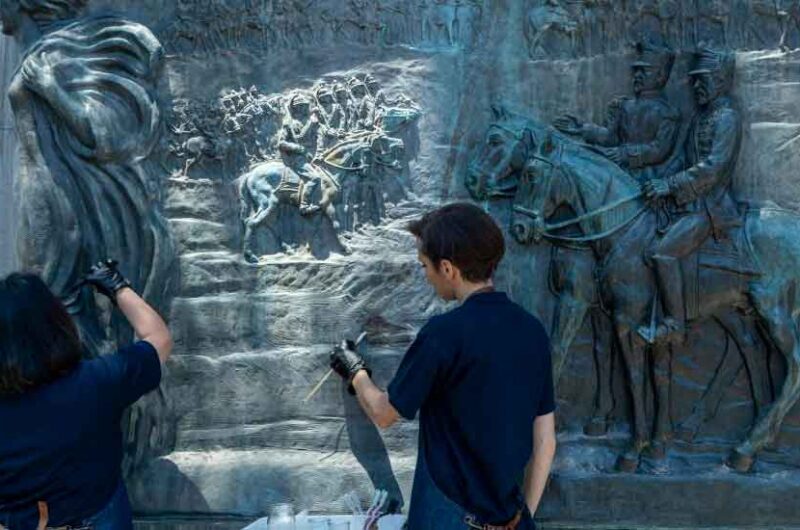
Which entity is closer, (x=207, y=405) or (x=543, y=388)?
(x=543, y=388)

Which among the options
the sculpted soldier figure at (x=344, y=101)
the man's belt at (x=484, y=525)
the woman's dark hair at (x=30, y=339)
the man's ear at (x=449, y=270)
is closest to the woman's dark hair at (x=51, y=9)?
the sculpted soldier figure at (x=344, y=101)

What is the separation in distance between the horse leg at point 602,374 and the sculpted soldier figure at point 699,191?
21cm

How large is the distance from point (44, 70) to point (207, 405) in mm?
1750

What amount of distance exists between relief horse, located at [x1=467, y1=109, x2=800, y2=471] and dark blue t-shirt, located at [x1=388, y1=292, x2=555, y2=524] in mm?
1535

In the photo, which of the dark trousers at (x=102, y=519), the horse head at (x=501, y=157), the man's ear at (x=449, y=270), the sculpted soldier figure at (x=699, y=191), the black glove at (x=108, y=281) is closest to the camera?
the dark trousers at (x=102, y=519)

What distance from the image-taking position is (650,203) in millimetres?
4383

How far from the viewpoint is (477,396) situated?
2.86 m

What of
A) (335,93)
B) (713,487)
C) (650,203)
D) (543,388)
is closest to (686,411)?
(713,487)

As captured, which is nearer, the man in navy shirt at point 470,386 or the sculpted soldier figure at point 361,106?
the man in navy shirt at point 470,386

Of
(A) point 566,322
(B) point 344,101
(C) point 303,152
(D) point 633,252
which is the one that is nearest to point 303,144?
(C) point 303,152

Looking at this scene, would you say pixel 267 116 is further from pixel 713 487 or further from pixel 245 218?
pixel 713 487

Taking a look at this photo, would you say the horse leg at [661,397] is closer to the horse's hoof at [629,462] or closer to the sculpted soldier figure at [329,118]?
the horse's hoof at [629,462]

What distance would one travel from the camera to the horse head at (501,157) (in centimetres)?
439

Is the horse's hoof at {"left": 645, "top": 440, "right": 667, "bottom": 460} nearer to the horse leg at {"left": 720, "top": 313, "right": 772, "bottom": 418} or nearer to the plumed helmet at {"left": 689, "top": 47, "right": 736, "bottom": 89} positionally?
the horse leg at {"left": 720, "top": 313, "right": 772, "bottom": 418}
